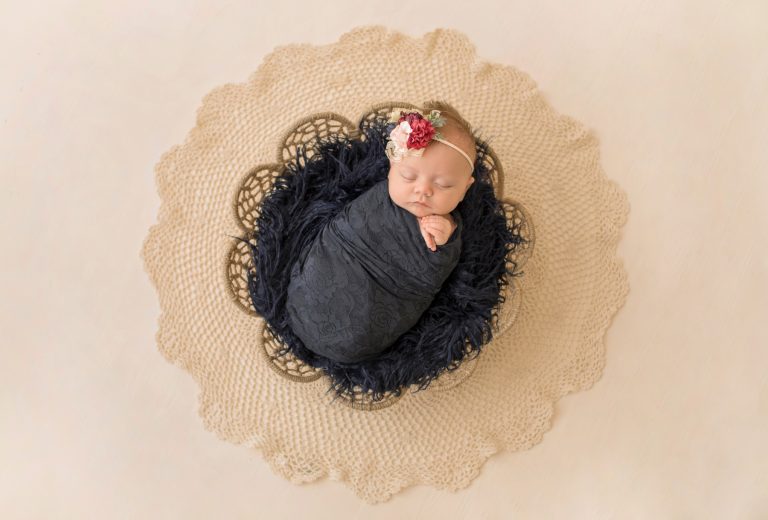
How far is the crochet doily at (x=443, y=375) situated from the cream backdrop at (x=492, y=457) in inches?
2.1

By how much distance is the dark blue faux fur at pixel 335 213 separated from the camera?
125cm

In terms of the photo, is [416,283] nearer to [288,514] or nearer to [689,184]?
[288,514]

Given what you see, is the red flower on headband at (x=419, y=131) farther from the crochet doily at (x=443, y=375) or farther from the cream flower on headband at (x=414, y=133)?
the crochet doily at (x=443, y=375)

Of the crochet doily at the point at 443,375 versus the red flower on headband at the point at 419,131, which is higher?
the red flower on headband at the point at 419,131

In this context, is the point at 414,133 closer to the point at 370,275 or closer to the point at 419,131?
the point at 419,131

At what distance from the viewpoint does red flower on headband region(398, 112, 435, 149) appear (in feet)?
3.47

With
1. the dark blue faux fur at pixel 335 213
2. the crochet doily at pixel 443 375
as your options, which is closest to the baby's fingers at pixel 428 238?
the dark blue faux fur at pixel 335 213

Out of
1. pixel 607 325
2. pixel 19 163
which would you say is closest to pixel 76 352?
pixel 19 163

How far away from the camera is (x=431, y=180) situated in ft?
3.64

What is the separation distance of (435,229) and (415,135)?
0.60 feet

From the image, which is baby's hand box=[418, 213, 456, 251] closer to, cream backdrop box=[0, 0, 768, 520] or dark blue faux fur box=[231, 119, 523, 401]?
dark blue faux fur box=[231, 119, 523, 401]

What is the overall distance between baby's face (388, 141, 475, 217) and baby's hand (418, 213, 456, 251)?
13 mm

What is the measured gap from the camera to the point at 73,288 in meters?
1.47

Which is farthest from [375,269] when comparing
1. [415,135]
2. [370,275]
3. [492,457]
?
[492,457]
